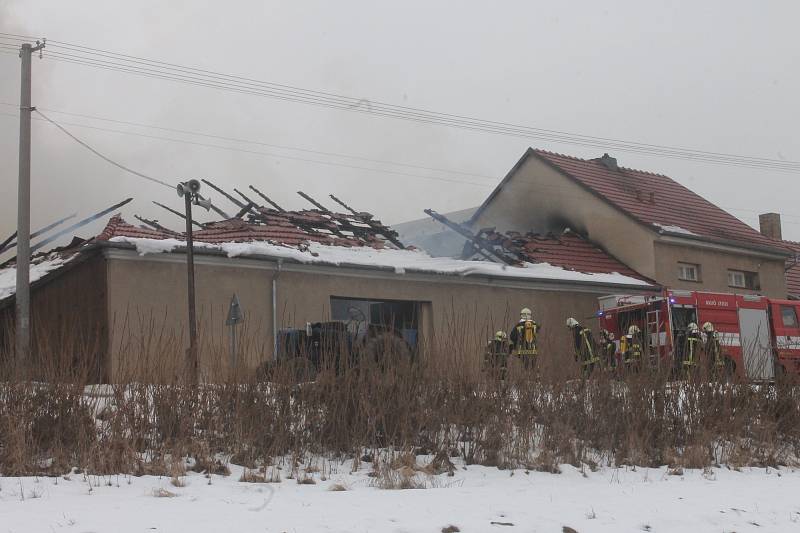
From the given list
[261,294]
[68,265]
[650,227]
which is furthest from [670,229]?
[68,265]

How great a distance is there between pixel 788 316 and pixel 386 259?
10.0 meters

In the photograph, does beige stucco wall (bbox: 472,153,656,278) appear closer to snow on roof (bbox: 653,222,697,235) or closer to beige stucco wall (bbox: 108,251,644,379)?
snow on roof (bbox: 653,222,697,235)

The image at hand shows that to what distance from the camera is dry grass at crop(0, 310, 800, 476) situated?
9.77 meters

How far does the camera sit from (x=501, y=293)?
928 inches

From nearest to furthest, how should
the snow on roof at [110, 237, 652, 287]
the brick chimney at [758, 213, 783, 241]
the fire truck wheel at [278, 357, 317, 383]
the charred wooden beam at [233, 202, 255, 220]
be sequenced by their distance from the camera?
1. the fire truck wheel at [278, 357, 317, 383]
2. the snow on roof at [110, 237, 652, 287]
3. the charred wooden beam at [233, 202, 255, 220]
4. the brick chimney at [758, 213, 783, 241]

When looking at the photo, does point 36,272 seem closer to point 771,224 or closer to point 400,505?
point 400,505

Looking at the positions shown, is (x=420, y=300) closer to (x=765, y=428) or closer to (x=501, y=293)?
(x=501, y=293)

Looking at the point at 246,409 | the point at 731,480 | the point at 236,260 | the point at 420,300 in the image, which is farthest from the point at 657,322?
the point at 246,409

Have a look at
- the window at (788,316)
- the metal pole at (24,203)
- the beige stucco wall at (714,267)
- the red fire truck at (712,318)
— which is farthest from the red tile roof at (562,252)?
the metal pole at (24,203)

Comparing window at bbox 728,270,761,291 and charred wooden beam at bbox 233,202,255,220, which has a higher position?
charred wooden beam at bbox 233,202,255,220

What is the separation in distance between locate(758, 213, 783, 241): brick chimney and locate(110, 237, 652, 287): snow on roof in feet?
55.8

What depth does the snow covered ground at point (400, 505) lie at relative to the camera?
24.2 feet

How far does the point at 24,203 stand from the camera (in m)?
18.2

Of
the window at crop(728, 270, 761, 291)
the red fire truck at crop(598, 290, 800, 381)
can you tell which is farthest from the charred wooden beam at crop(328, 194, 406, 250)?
the window at crop(728, 270, 761, 291)
